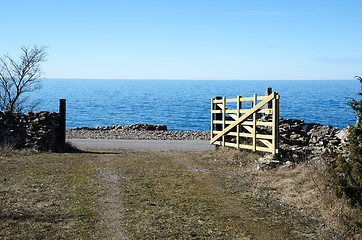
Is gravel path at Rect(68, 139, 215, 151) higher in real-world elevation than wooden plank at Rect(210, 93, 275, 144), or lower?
lower

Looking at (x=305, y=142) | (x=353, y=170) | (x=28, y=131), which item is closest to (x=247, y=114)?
(x=305, y=142)

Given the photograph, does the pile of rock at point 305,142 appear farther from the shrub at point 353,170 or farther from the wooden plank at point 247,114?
the shrub at point 353,170

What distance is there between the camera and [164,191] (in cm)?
953

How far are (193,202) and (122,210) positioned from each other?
65.3 inches

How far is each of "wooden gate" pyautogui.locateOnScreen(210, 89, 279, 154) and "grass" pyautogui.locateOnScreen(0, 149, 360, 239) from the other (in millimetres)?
1145

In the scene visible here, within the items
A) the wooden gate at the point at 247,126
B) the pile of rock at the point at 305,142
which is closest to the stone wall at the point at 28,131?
the wooden gate at the point at 247,126

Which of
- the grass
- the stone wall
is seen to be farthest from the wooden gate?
the stone wall

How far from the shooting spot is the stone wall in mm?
16562

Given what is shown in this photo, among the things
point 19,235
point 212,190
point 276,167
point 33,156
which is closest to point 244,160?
point 276,167

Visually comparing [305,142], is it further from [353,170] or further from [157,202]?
[353,170]

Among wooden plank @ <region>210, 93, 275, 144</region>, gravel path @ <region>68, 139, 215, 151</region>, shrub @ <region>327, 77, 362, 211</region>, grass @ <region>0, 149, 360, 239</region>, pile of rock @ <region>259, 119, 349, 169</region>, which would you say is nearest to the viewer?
shrub @ <region>327, 77, 362, 211</region>

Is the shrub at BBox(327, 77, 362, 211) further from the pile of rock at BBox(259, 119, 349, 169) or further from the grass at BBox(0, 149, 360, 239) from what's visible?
the pile of rock at BBox(259, 119, 349, 169)

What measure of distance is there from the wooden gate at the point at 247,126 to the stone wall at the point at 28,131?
7458 mm

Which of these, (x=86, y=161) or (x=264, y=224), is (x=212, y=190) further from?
(x=86, y=161)
